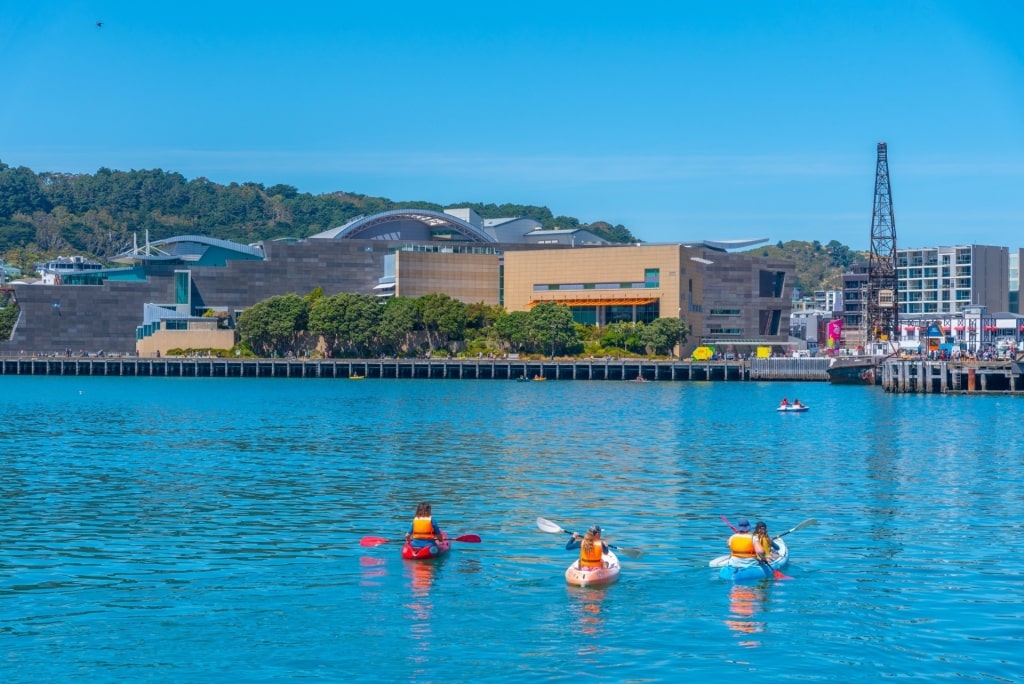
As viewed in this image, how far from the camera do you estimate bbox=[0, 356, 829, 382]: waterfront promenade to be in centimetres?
15838

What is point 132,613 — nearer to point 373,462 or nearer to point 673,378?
point 373,462

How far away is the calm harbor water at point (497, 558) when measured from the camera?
25.7m

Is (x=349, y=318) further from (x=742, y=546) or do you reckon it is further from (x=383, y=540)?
(x=742, y=546)

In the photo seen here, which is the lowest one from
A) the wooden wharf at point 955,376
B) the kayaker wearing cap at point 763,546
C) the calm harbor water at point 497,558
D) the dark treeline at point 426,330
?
the calm harbor water at point 497,558

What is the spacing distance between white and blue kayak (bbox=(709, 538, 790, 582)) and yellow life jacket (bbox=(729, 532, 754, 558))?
0.56 feet

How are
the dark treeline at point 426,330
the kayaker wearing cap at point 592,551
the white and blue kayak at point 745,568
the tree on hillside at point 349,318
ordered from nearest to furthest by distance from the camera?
the kayaker wearing cap at point 592,551 < the white and blue kayak at point 745,568 < the dark treeline at point 426,330 < the tree on hillside at point 349,318

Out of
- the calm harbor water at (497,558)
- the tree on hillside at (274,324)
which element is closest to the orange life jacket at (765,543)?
the calm harbor water at (497,558)

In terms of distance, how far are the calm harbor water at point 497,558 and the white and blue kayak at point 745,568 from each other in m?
0.49

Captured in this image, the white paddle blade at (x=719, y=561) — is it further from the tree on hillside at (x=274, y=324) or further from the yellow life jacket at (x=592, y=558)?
the tree on hillside at (x=274, y=324)

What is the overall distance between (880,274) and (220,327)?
88840 mm

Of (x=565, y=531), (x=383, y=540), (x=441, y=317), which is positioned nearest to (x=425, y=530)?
(x=383, y=540)

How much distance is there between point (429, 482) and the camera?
5094 cm

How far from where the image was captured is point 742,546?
32344 millimetres

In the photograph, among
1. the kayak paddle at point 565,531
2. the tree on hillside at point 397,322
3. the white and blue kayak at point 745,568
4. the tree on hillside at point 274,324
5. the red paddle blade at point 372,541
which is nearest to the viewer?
the white and blue kayak at point 745,568
